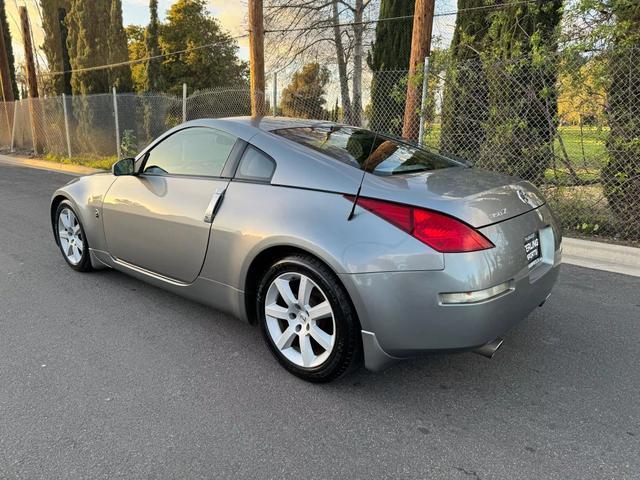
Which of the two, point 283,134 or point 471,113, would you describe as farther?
point 471,113

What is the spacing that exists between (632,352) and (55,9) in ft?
85.6

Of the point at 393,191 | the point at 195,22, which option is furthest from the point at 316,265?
the point at 195,22

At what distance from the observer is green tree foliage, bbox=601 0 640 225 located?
18.0 ft

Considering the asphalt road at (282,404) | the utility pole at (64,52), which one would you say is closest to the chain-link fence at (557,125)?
the asphalt road at (282,404)

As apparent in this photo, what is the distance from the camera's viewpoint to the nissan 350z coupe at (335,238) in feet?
7.66

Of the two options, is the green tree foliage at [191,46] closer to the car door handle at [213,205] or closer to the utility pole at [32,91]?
the utility pole at [32,91]

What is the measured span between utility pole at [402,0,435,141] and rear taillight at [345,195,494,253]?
213 inches

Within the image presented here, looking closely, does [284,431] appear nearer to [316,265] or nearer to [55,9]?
[316,265]

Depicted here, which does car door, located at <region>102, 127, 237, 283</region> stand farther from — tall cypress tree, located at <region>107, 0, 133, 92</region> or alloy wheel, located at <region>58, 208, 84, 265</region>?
tall cypress tree, located at <region>107, 0, 133, 92</region>

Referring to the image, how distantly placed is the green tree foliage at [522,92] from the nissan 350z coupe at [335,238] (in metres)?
3.61

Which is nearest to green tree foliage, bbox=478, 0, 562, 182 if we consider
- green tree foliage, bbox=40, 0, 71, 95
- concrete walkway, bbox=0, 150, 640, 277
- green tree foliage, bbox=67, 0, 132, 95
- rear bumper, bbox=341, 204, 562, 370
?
concrete walkway, bbox=0, 150, 640, 277

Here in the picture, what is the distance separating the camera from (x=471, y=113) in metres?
7.05

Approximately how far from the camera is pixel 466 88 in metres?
6.97

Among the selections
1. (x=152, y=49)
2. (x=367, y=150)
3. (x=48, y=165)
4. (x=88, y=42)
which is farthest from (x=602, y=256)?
(x=152, y=49)
